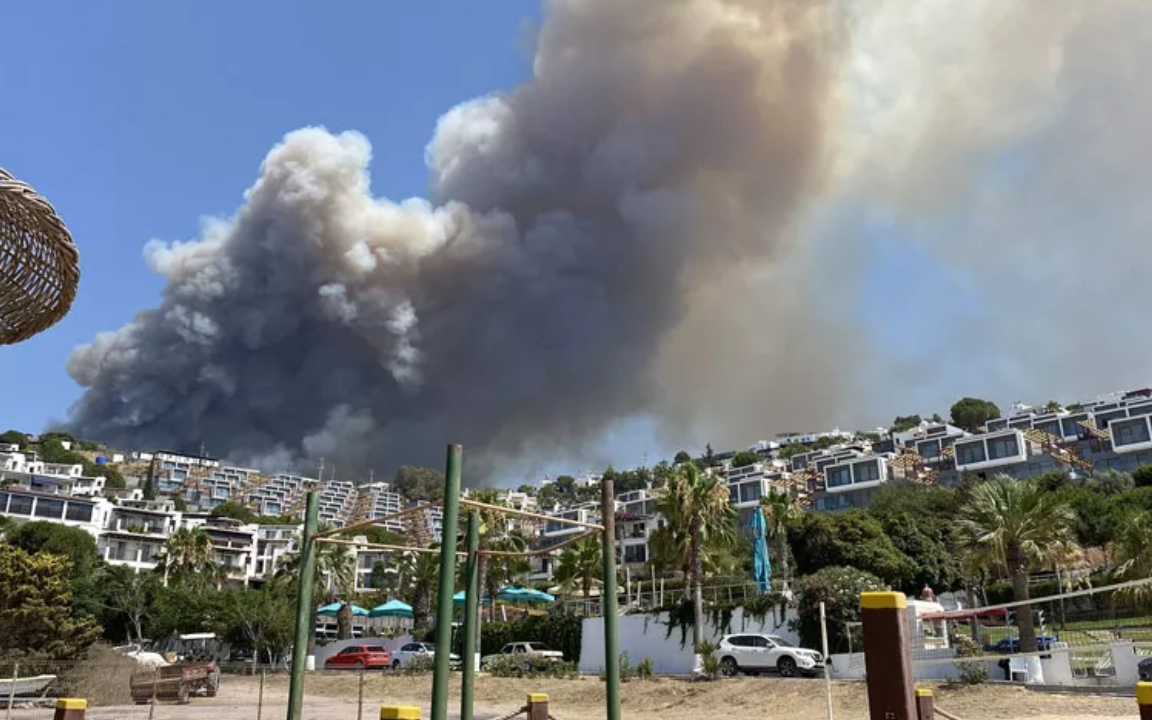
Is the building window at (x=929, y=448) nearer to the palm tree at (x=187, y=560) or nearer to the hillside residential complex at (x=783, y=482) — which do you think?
the hillside residential complex at (x=783, y=482)

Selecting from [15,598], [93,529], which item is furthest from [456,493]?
[93,529]

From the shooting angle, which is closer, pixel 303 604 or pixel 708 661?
pixel 303 604

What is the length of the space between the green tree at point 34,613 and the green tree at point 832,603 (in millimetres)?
23572

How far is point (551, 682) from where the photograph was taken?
29.3 metres

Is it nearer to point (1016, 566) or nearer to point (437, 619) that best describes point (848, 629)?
point (1016, 566)

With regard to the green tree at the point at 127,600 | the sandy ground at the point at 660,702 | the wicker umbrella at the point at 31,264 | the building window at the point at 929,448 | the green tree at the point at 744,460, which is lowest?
the sandy ground at the point at 660,702

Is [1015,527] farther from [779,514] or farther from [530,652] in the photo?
[779,514]

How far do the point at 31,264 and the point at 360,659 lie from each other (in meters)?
36.2

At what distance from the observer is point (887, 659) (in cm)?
360

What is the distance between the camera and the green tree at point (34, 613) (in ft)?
90.0

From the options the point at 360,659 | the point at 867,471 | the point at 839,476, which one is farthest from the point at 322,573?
the point at 839,476

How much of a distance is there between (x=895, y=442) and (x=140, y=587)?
104690mm

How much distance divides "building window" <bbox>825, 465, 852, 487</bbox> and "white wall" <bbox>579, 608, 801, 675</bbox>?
8129cm

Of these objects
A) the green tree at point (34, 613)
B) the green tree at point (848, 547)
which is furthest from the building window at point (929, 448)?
the green tree at point (34, 613)
